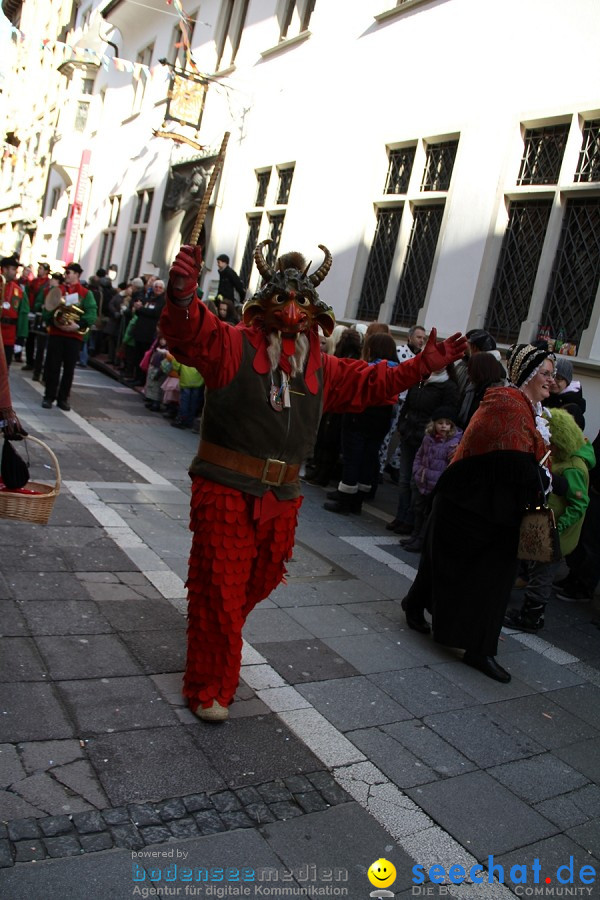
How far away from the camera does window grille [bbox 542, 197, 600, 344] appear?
28.6 feet

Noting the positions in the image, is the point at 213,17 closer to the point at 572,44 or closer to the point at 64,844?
the point at 572,44

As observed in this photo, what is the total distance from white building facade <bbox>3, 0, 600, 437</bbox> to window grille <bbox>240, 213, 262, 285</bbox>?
55 millimetres

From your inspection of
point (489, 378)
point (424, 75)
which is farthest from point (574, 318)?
point (424, 75)

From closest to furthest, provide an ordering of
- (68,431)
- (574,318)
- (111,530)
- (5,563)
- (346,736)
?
(346,736), (5,563), (111,530), (574,318), (68,431)

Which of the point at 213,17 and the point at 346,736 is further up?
the point at 213,17

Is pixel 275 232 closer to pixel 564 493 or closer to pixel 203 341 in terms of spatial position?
pixel 564 493

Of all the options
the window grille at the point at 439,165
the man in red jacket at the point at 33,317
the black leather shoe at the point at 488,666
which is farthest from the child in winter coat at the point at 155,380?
→ the black leather shoe at the point at 488,666

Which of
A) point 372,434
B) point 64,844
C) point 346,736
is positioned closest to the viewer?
point 64,844

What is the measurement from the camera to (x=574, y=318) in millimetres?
8836

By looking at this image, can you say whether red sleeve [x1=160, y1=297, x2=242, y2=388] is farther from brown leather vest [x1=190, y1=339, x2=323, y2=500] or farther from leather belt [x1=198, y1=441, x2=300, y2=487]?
leather belt [x1=198, y1=441, x2=300, y2=487]

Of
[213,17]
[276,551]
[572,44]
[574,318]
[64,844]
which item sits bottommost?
[64,844]

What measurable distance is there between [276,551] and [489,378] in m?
2.37

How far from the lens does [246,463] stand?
3.66m

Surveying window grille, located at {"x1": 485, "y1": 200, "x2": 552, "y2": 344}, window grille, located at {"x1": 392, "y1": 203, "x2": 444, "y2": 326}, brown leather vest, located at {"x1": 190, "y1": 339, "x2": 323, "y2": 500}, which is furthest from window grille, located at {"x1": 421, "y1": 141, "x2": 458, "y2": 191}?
brown leather vest, located at {"x1": 190, "y1": 339, "x2": 323, "y2": 500}
